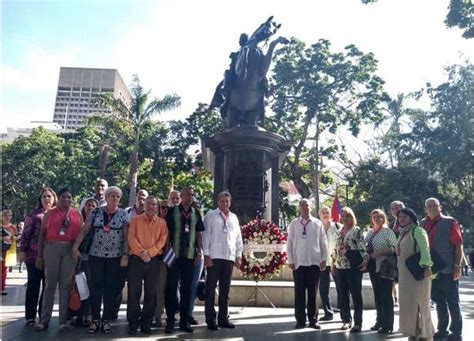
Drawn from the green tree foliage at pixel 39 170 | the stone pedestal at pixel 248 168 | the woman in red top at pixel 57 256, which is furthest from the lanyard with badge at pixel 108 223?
the green tree foliage at pixel 39 170

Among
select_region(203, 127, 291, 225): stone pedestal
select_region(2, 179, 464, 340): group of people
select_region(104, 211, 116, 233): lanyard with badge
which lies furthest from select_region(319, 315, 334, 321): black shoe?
select_region(104, 211, 116, 233): lanyard with badge

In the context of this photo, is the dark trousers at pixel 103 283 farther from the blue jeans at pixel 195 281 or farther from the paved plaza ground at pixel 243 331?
the blue jeans at pixel 195 281

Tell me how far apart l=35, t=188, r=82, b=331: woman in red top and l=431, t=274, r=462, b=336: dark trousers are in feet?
15.5

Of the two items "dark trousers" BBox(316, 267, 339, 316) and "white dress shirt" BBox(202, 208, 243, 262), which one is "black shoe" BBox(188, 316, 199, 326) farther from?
"dark trousers" BBox(316, 267, 339, 316)

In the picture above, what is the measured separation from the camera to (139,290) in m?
5.47

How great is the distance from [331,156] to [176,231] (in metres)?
25.4

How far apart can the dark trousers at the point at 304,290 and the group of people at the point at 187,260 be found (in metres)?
0.01

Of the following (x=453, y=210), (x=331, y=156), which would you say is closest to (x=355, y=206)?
(x=331, y=156)

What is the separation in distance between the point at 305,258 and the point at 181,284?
5.90ft

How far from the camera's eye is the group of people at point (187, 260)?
5.42m

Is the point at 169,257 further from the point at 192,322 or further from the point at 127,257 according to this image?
the point at 192,322

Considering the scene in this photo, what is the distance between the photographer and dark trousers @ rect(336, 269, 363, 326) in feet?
19.8

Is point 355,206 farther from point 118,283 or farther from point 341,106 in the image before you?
point 118,283

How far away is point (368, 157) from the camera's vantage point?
3609cm
